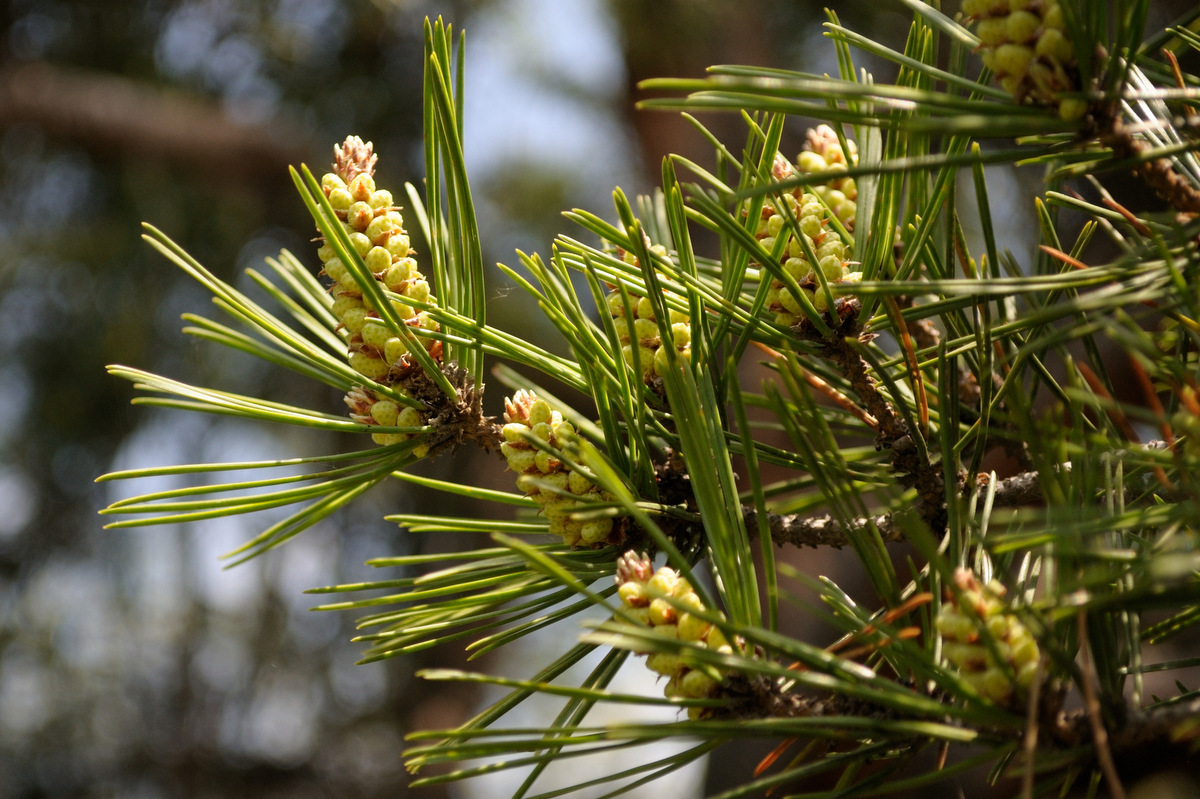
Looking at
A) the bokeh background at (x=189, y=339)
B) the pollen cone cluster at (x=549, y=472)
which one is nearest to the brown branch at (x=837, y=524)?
the pollen cone cluster at (x=549, y=472)

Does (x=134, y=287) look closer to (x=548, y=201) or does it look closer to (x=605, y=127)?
(x=548, y=201)

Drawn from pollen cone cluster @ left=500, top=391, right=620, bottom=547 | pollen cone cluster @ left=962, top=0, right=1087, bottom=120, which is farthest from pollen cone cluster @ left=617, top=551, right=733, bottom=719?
pollen cone cluster @ left=962, top=0, right=1087, bottom=120

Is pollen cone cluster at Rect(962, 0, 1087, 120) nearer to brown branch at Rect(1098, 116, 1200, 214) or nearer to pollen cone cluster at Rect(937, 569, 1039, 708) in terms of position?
brown branch at Rect(1098, 116, 1200, 214)

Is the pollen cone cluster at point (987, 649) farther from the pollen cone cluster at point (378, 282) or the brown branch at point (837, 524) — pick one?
the pollen cone cluster at point (378, 282)

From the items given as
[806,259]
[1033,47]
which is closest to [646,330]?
[806,259]

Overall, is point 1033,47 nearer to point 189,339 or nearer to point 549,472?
point 549,472

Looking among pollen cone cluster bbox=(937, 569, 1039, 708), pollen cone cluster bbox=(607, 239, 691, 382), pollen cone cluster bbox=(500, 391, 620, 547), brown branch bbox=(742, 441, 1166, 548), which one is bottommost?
pollen cone cluster bbox=(937, 569, 1039, 708)
